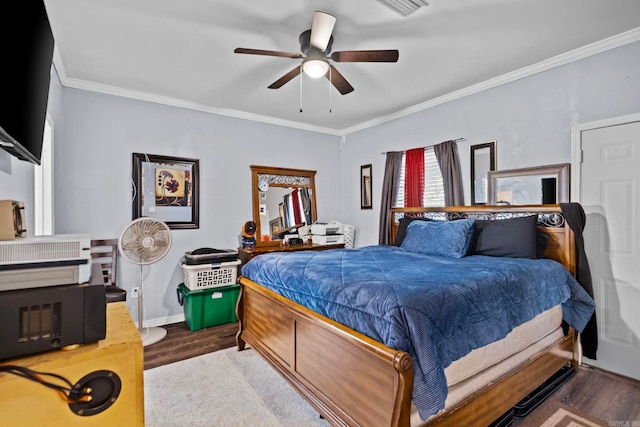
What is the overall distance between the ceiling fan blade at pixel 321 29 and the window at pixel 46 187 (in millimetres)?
2397

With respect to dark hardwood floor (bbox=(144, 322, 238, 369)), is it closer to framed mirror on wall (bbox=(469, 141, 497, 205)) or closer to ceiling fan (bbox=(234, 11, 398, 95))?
ceiling fan (bbox=(234, 11, 398, 95))

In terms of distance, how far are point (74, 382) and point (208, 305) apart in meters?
2.88

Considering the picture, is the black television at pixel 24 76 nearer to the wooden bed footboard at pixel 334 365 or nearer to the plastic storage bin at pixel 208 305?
the wooden bed footboard at pixel 334 365

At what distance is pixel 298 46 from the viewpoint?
8.79 feet

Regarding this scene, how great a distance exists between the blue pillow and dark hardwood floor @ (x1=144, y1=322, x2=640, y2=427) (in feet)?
4.01

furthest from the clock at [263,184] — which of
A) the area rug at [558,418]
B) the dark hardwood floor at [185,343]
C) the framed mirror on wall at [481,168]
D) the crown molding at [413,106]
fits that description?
the area rug at [558,418]

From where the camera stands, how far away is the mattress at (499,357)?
5.35 ft

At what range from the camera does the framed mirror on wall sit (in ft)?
11.1

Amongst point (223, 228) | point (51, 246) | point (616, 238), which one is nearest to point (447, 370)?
point (51, 246)

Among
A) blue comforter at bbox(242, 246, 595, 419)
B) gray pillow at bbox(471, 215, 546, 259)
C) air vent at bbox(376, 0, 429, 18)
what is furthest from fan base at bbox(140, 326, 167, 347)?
air vent at bbox(376, 0, 429, 18)

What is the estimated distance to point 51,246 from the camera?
960 mm

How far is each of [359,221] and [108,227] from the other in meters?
3.31

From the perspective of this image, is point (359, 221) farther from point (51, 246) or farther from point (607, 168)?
point (51, 246)

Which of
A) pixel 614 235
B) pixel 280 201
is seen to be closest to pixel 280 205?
pixel 280 201
